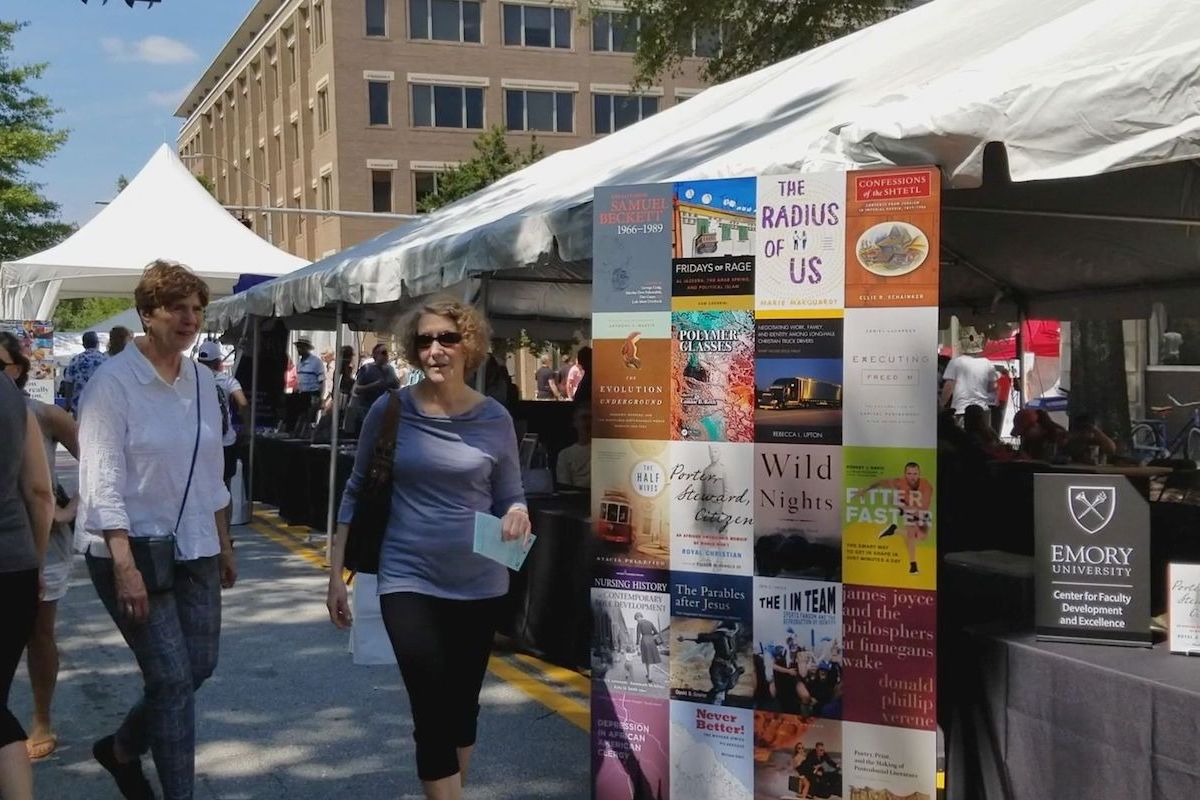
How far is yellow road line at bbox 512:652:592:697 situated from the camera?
6449 mm

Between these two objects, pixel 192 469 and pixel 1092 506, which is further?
pixel 192 469

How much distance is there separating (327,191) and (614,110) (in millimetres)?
12072

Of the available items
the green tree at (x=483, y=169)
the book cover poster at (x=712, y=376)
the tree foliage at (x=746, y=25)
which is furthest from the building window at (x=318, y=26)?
the book cover poster at (x=712, y=376)

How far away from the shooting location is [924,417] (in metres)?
3.73

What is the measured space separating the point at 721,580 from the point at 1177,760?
1490 mm

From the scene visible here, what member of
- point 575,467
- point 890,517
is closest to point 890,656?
point 890,517

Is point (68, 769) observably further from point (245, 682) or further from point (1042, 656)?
point (1042, 656)

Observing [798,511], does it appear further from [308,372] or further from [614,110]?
[614,110]

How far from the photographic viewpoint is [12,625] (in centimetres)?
370

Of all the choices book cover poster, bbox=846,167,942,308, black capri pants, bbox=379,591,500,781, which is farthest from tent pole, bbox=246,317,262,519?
book cover poster, bbox=846,167,942,308

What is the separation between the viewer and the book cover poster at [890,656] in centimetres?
377

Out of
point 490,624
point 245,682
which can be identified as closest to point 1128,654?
point 490,624

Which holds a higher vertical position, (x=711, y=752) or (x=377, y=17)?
(x=377, y=17)

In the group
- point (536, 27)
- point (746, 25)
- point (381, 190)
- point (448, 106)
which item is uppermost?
point (536, 27)
